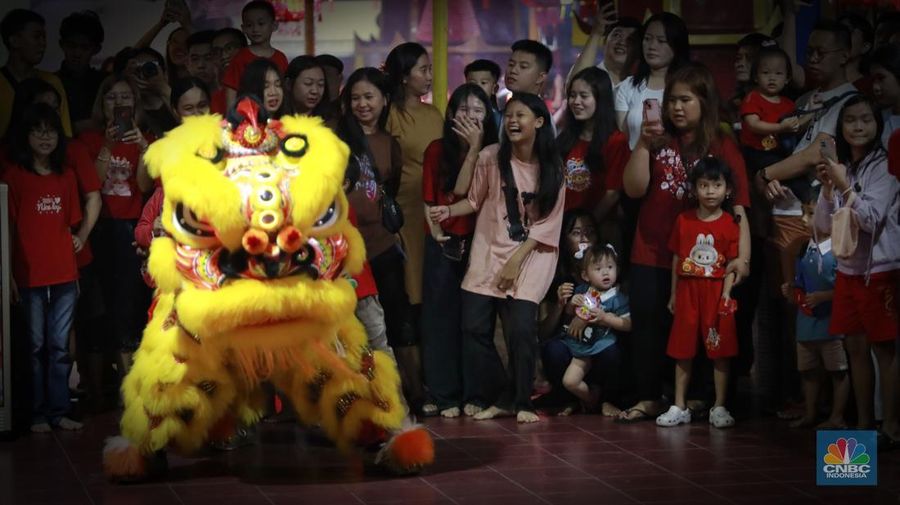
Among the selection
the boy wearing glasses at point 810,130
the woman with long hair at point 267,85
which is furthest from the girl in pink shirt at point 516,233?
the boy wearing glasses at point 810,130

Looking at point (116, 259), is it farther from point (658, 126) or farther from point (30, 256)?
point (658, 126)

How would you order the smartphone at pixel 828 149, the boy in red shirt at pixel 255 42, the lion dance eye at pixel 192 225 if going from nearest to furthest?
the lion dance eye at pixel 192 225, the smartphone at pixel 828 149, the boy in red shirt at pixel 255 42

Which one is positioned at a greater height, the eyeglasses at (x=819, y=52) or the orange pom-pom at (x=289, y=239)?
the eyeglasses at (x=819, y=52)

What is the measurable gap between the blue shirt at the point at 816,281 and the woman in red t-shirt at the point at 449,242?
1.55 metres

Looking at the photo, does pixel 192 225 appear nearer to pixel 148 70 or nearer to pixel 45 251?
pixel 45 251

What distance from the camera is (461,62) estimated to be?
9.26m

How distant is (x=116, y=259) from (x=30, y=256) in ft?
1.95

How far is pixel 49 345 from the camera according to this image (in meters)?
6.84

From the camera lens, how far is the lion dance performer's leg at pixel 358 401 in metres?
5.71

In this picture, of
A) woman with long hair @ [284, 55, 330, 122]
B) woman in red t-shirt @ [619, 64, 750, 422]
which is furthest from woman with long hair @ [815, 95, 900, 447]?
woman with long hair @ [284, 55, 330, 122]

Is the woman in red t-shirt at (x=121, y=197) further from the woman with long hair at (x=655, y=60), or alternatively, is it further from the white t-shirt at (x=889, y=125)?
the white t-shirt at (x=889, y=125)

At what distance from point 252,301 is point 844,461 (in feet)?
7.42

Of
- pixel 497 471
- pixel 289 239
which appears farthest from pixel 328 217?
pixel 497 471

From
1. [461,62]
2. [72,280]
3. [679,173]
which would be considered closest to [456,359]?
[679,173]
